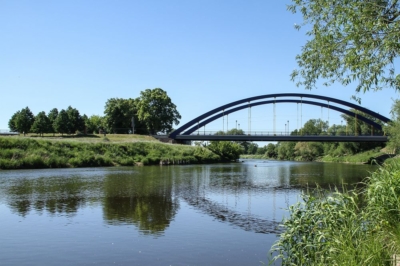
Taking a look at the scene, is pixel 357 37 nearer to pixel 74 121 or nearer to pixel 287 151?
pixel 74 121

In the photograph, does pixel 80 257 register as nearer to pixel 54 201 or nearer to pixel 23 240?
pixel 23 240

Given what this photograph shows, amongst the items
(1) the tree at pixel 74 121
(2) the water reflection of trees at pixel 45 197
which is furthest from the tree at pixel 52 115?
(2) the water reflection of trees at pixel 45 197

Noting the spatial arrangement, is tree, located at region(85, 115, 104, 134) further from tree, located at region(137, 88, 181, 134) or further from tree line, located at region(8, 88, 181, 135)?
tree, located at region(137, 88, 181, 134)

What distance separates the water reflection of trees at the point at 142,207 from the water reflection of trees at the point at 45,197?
123cm

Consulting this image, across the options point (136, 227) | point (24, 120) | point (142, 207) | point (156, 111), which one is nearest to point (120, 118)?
point (156, 111)

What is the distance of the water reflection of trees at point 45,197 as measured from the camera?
1357 cm

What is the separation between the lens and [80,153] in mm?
42594

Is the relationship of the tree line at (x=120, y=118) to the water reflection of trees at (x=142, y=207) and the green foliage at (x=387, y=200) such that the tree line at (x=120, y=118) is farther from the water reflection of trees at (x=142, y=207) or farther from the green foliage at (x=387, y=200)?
the green foliage at (x=387, y=200)

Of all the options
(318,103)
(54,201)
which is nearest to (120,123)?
(318,103)

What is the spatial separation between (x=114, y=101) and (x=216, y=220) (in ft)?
232

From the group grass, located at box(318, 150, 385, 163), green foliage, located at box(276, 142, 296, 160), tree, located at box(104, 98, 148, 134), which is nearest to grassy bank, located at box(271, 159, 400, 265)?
grass, located at box(318, 150, 385, 163)

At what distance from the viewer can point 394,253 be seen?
5.68 meters

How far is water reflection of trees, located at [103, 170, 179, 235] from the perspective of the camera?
1138 cm

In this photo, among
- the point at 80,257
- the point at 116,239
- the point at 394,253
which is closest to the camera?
the point at 394,253
